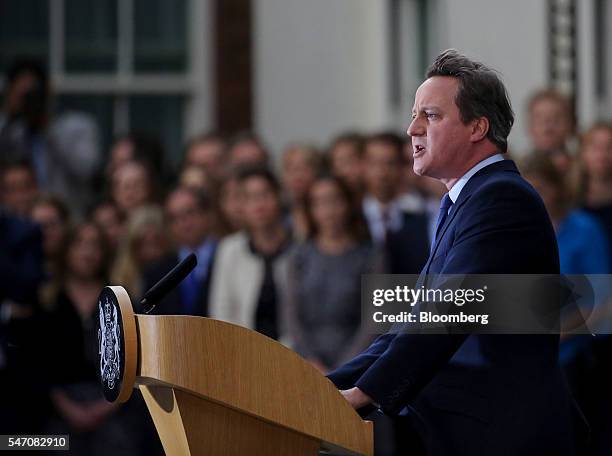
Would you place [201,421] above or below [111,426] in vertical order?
above

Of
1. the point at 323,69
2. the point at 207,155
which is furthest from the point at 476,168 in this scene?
the point at 323,69

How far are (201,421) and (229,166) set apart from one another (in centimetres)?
524

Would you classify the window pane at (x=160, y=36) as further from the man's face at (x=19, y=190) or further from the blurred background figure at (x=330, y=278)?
the blurred background figure at (x=330, y=278)

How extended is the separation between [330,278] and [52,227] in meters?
1.93

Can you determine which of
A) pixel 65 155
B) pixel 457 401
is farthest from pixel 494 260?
pixel 65 155

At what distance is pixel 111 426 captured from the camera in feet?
25.7

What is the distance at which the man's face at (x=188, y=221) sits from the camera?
26.9 feet

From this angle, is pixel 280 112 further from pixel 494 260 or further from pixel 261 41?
pixel 494 260

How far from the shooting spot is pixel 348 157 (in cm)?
859

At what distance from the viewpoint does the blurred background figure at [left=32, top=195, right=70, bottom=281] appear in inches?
320

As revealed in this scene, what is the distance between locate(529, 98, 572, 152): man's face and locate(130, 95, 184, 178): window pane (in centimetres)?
483

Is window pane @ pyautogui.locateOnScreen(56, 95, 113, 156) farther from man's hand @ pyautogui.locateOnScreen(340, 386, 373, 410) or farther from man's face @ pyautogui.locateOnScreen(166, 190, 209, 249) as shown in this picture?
man's hand @ pyautogui.locateOnScreen(340, 386, 373, 410)

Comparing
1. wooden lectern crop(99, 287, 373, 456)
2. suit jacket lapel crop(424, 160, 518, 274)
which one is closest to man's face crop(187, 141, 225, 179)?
suit jacket lapel crop(424, 160, 518, 274)

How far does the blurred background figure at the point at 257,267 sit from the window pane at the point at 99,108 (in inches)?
174
